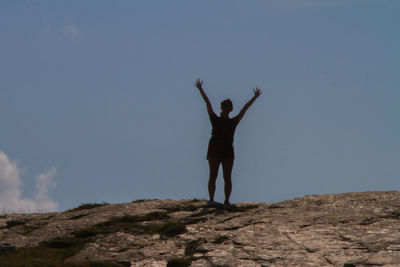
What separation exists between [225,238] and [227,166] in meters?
4.22

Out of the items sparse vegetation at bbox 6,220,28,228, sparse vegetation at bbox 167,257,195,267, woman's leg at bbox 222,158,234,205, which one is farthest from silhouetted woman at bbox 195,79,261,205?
sparse vegetation at bbox 6,220,28,228

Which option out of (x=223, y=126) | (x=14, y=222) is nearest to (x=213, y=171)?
(x=223, y=126)

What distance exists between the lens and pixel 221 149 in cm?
1775

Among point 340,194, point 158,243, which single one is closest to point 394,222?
point 340,194

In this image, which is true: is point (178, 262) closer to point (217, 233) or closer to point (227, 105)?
point (217, 233)

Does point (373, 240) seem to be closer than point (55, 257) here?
Yes

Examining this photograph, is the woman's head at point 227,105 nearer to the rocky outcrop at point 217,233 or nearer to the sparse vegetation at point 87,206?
the rocky outcrop at point 217,233

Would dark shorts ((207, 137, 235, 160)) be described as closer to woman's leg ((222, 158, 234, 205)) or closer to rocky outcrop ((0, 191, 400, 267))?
woman's leg ((222, 158, 234, 205))

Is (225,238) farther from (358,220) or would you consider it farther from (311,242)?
(358,220)

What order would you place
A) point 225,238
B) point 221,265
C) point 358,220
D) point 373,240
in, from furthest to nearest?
point 358,220, point 225,238, point 373,240, point 221,265

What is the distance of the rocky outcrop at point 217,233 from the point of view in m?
12.7

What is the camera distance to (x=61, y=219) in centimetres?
1802

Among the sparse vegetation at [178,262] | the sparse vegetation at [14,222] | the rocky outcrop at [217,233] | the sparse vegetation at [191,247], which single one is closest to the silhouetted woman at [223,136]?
the rocky outcrop at [217,233]

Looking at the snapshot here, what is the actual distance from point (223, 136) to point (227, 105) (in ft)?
3.30
